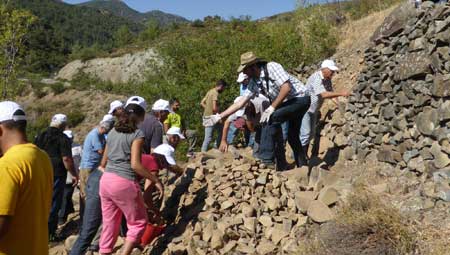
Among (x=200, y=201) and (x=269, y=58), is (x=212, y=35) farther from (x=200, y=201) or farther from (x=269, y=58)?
(x=200, y=201)

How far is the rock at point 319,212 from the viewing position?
4891 mm

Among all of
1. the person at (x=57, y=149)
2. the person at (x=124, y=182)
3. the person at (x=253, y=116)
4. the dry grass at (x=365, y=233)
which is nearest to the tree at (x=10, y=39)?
the person at (x=57, y=149)

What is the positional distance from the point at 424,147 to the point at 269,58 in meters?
8.43

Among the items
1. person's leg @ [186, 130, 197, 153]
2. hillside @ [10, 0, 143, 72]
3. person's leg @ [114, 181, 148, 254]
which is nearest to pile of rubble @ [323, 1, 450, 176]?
person's leg @ [114, 181, 148, 254]

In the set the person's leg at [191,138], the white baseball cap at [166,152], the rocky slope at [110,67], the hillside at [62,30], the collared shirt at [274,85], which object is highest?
the hillside at [62,30]

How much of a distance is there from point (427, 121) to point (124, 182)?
136 inches

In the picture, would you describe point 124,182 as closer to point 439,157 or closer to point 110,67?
point 439,157

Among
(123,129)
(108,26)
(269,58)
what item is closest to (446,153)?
(123,129)

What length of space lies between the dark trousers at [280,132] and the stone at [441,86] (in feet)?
4.62

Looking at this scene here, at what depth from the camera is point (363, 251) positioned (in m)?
4.25

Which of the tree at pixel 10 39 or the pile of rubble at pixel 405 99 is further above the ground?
Result: the tree at pixel 10 39

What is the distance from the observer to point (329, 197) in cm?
510

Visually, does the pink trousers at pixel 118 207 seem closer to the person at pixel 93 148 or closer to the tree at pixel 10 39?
the person at pixel 93 148

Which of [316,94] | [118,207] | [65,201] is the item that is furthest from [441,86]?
[65,201]
